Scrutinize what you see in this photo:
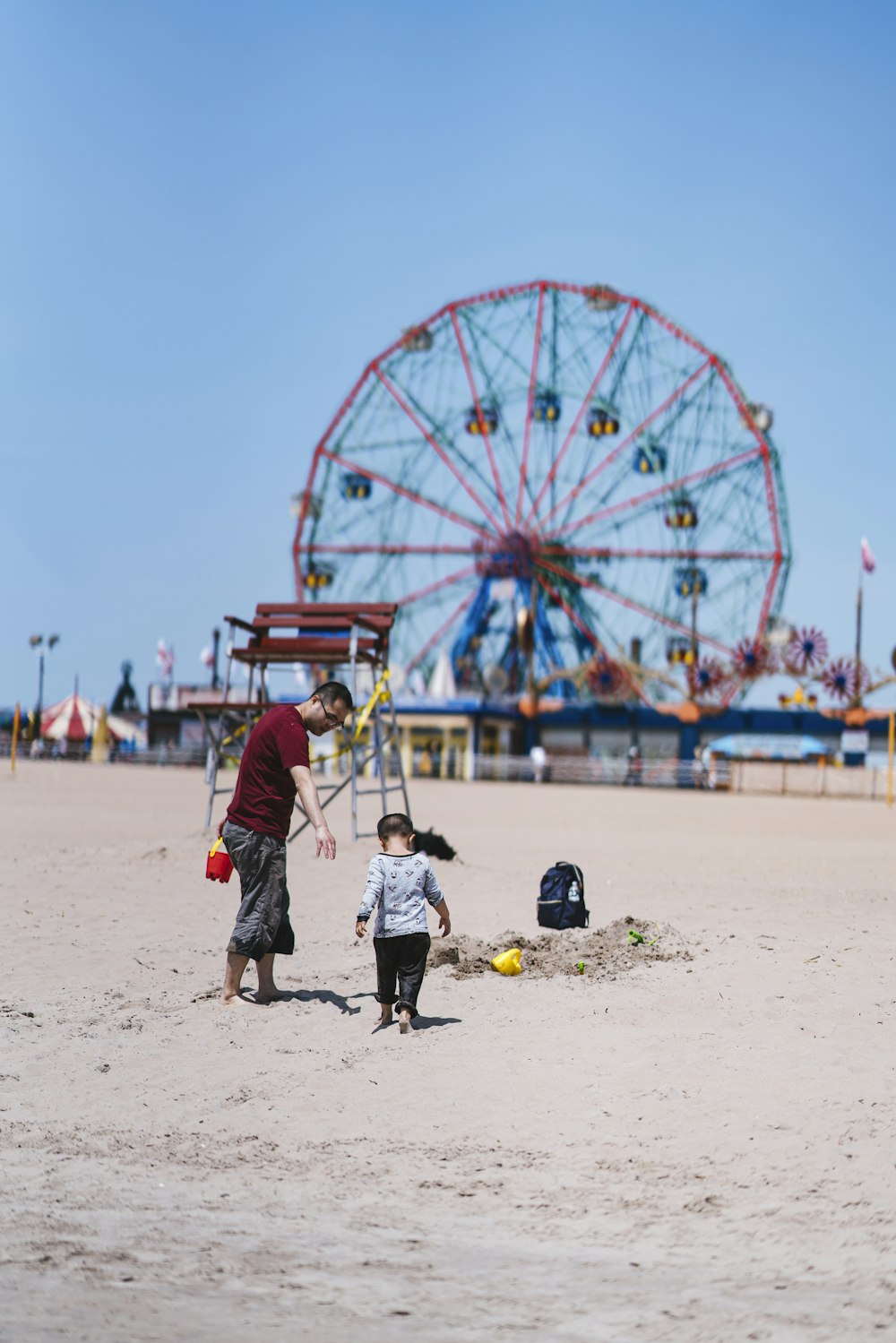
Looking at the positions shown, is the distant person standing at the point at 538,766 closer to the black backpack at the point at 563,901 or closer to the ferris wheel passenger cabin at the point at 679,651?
the ferris wheel passenger cabin at the point at 679,651

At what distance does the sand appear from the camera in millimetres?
3002

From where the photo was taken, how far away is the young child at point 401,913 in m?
5.51

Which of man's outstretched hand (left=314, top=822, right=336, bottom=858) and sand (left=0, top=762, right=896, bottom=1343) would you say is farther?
man's outstretched hand (left=314, top=822, right=336, bottom=858)

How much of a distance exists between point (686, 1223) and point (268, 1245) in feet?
3.42

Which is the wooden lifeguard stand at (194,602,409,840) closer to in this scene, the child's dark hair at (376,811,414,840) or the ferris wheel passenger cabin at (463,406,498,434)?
the child's dark hair at (376,811,414,840)

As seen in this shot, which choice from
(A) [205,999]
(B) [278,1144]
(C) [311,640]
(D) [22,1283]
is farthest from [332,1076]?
(C) [311,640]

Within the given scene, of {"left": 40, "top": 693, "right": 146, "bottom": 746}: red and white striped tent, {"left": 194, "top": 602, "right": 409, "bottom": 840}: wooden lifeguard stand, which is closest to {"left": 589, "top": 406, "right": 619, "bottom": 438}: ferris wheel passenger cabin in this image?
{"left": 40, "top": 693, "right": 146, "bottom": 746}: red and white striped tent

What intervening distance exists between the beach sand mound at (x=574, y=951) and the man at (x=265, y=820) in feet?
3.92

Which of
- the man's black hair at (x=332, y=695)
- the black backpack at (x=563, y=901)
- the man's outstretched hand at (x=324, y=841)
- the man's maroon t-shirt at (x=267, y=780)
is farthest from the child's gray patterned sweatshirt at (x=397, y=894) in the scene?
the black backpack at (x=563, y=901)

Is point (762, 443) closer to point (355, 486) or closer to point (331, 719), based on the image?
point (355, 486)

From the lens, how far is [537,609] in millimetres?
54344

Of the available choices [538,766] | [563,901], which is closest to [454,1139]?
[563,901]

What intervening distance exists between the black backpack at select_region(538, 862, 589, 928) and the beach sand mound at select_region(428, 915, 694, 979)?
0.10 metres

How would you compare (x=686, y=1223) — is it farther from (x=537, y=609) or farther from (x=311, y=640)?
(x=537, y=609)
